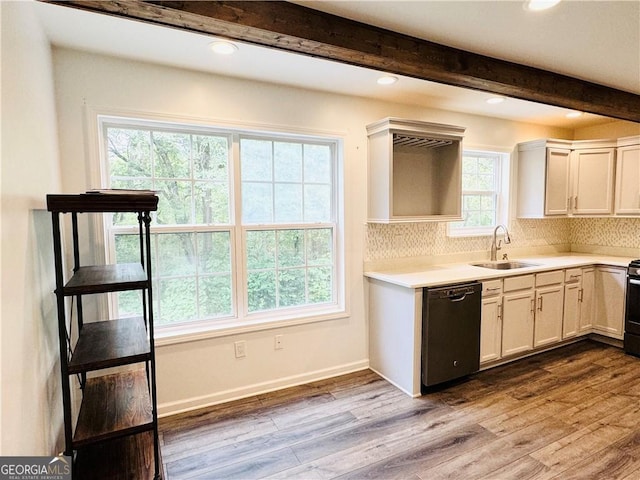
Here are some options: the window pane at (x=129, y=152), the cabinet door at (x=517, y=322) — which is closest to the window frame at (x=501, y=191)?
the cabinet door at (x=517, y=322)

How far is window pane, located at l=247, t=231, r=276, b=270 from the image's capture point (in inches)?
112

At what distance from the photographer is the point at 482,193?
4.01 metres

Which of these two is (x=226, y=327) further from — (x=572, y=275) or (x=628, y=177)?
(x=628, y=177)

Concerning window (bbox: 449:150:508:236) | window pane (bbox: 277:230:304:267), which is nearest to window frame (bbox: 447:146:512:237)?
window (bbox: 449:150:508:236)

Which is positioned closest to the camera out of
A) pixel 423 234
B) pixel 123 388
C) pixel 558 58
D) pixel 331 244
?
pixel 123 388

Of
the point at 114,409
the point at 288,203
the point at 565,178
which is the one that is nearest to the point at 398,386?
the point at 288,203

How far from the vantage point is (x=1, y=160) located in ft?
3.68

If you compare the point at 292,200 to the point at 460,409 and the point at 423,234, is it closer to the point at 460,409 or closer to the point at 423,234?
the point at 423,234

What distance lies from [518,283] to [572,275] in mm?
902

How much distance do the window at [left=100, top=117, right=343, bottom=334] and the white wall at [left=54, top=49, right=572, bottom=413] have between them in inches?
5.5

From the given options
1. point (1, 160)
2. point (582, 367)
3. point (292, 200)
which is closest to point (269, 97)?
point (292, 200)

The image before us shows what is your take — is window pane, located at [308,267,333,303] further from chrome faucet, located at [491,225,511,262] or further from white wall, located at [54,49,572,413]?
chrome faucet, located at [491,225,511,262]

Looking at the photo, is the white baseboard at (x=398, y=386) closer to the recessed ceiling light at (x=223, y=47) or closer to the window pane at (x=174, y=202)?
the window pane at (x=174, y=202)

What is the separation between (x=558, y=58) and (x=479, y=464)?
2.59 meters
